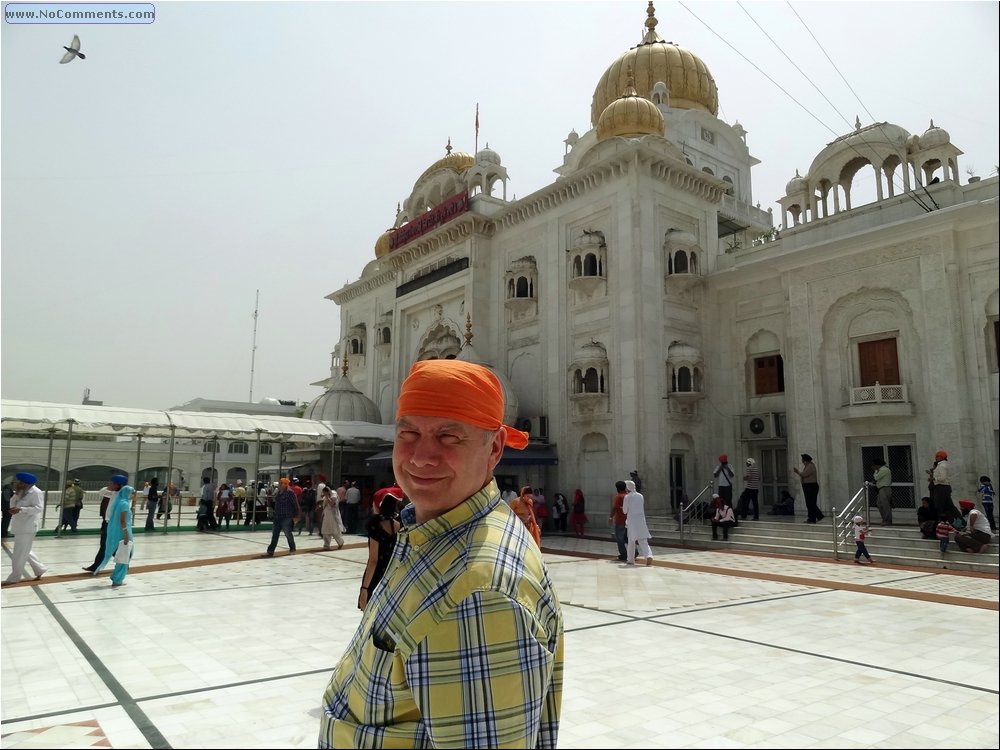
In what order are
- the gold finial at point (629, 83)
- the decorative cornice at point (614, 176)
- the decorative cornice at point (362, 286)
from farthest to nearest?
1. the decorative cornice at point (362, 286)
2. the gold finial at point (629, 83)
3. the decorative cornice at point (614, 176)

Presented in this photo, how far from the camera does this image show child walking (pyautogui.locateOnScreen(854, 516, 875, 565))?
39.3 feet

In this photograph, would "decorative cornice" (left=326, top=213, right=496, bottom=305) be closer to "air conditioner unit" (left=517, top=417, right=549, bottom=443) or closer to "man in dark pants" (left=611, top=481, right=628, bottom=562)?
"air conditioner unit" (left=517, top=417, right=549, bottom=443)

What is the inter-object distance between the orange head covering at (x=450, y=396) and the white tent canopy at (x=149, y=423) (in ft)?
55.3

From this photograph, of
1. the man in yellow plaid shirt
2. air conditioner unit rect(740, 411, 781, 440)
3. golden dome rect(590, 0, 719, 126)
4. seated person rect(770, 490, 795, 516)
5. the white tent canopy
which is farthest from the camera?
A: golden dome rect(590, 0, 719, 126)

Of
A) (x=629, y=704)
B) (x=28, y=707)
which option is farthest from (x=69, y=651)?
(x=629, y=704)

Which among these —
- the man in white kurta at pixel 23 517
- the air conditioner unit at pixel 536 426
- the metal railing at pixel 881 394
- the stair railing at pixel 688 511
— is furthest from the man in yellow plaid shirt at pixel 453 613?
the air conditioner unit at pixel 536 426

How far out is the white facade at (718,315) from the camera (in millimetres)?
15484

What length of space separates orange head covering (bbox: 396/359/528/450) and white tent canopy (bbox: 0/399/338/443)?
1686 centimetres

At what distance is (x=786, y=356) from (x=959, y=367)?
4175 millimetres

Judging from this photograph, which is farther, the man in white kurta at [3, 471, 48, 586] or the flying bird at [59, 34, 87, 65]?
the man in white kurta at [3, 471, 48, 586]

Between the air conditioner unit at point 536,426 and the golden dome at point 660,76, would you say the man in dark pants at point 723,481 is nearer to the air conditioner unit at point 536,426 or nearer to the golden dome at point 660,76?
the air conditioner unit at point 536,426

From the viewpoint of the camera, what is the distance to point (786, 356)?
18.3m

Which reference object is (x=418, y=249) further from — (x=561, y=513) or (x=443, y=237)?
(x=561, y=513)

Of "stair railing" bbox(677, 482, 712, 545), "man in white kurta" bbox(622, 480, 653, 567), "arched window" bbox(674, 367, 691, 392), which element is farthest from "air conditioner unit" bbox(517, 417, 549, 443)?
"man in white kurta" bbox(622, 480, 653, 567)
